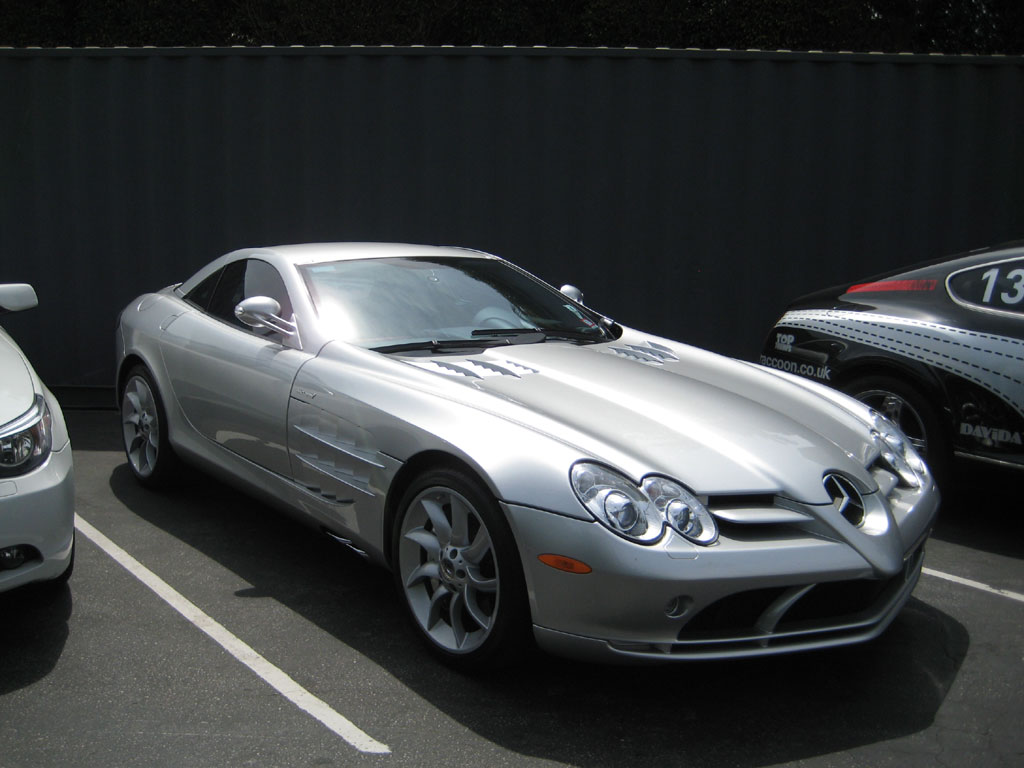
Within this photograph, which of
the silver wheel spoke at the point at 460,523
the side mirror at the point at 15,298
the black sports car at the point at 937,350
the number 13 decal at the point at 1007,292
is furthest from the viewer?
the number 13 decal at the point at 1007,292

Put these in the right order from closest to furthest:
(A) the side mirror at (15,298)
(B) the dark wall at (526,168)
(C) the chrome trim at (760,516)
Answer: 1. (C) the chrome trim at (760,516)
2. (A) the side mirror at (15,298)
3. (B) the dark wall at (526,168)

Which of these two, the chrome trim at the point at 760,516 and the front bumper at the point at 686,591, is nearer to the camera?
the front bumper at the point at 686,591

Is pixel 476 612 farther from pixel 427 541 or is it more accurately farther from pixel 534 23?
pixel 534 23

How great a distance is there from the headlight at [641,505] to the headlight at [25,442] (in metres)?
1.87

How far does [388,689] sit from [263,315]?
1.81 meters

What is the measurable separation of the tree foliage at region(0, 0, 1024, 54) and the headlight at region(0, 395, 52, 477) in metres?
14.8

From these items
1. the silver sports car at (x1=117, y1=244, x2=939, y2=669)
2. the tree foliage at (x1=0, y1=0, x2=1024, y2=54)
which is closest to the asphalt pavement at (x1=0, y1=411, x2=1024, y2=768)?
the silver sports car at (x1=117, y1=244, x2=939, y2=669)

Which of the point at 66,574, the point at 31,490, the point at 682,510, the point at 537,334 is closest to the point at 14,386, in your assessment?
the point at 31,490

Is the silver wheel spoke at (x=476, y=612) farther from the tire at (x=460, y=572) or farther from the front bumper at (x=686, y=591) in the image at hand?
the front bumper at (x=686, y=591)

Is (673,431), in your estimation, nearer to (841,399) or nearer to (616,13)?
(841,399)

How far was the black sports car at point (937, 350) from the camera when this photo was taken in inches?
208

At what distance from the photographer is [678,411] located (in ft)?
12.8

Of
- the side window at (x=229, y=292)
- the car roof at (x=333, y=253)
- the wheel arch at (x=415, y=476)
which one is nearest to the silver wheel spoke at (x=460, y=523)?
the wheel arch at (x=415, y=476)

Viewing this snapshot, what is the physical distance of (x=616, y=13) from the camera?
18438 mm
